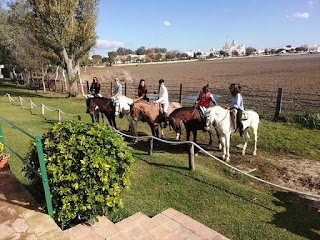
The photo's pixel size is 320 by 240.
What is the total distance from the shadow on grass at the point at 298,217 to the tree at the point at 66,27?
19917 mm

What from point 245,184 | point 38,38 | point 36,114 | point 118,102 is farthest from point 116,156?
point 38,38

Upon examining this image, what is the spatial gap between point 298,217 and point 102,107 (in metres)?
8.13

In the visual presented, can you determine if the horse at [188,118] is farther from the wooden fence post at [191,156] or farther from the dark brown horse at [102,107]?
the dark brown horse at [102,107]

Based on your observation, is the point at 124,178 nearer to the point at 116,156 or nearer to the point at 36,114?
the point at 116,156

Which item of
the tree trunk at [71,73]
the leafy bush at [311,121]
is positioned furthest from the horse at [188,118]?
the tree trunk at [71,73]

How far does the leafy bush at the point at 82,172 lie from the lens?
371cm

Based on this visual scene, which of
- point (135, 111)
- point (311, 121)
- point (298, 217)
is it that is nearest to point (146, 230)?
point (298, 217)

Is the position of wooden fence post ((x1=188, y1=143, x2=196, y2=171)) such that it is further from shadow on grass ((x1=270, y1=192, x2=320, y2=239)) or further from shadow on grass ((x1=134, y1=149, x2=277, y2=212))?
shadow on grass ((x1=270, y1=192, x2=320, y2=239))

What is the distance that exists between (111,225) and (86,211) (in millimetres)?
437

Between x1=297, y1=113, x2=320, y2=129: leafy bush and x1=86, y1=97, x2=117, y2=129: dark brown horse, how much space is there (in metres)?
8.31

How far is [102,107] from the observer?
11086 millimetres

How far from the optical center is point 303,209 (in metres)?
5.54

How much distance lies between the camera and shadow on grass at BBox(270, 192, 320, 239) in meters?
4.73

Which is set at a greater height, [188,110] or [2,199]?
[188,110]
